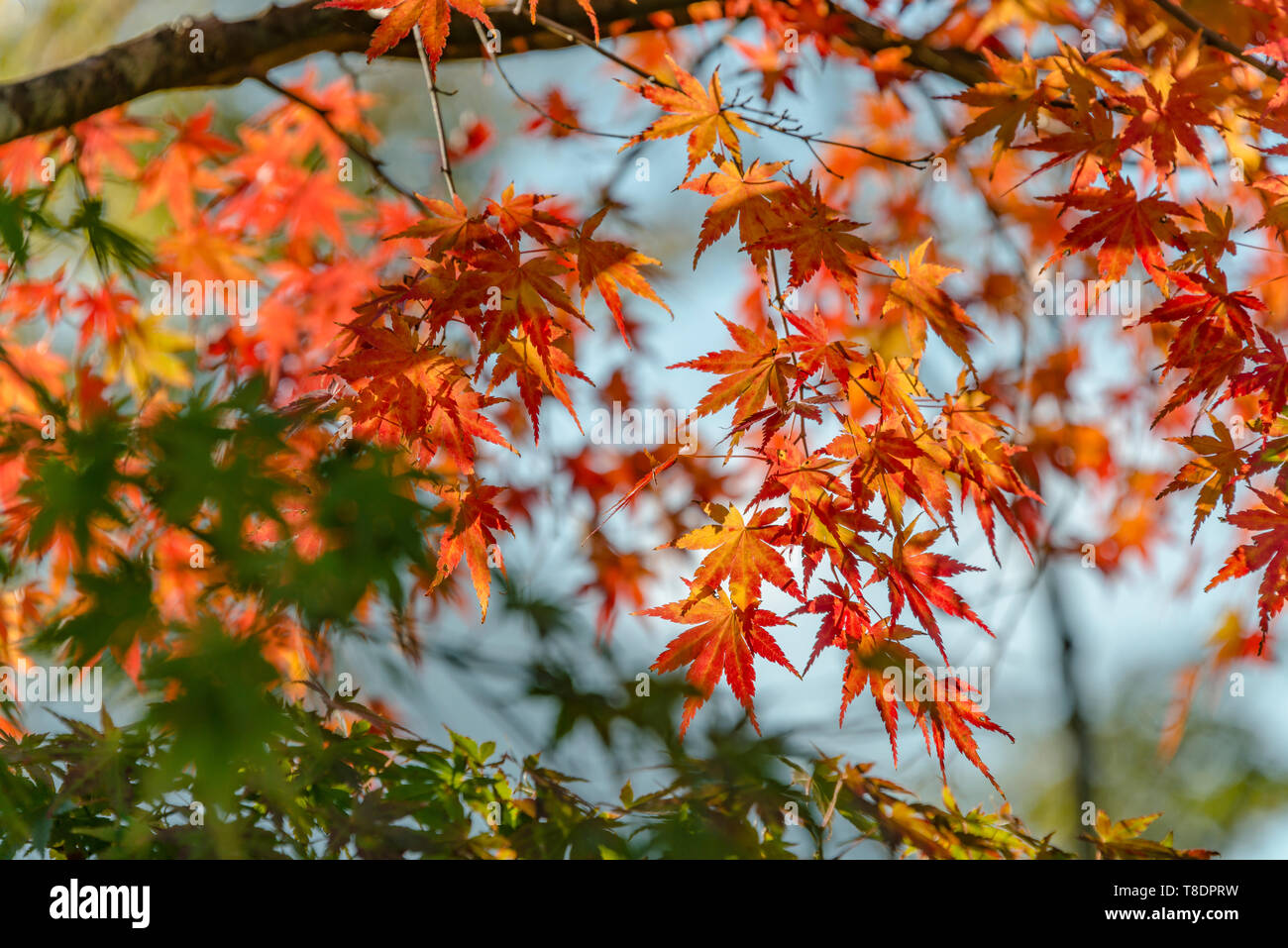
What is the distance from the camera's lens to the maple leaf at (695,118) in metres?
1.32

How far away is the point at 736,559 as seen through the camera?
1191 mm

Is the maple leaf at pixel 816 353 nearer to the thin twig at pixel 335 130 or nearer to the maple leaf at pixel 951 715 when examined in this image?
the maple leaf at pixel 951 715

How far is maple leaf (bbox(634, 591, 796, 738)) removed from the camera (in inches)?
45.4

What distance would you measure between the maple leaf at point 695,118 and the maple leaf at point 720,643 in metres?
0.67

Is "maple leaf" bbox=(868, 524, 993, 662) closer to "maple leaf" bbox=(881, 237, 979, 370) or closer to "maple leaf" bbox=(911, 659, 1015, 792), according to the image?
"maple leaf" bbox=(911, 659, 1015, 792)

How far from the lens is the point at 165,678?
60 centimetres

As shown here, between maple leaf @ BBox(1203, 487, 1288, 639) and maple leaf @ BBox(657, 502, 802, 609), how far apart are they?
0.66 meters

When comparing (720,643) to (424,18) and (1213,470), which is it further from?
(424,18)

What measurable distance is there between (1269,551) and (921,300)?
2.08 ft

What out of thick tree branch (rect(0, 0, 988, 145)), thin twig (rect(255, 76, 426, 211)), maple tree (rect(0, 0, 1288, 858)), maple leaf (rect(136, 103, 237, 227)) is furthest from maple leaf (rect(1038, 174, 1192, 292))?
maple leaf (rect(136, 103, 237, 227))

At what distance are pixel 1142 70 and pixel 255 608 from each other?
1.44m
